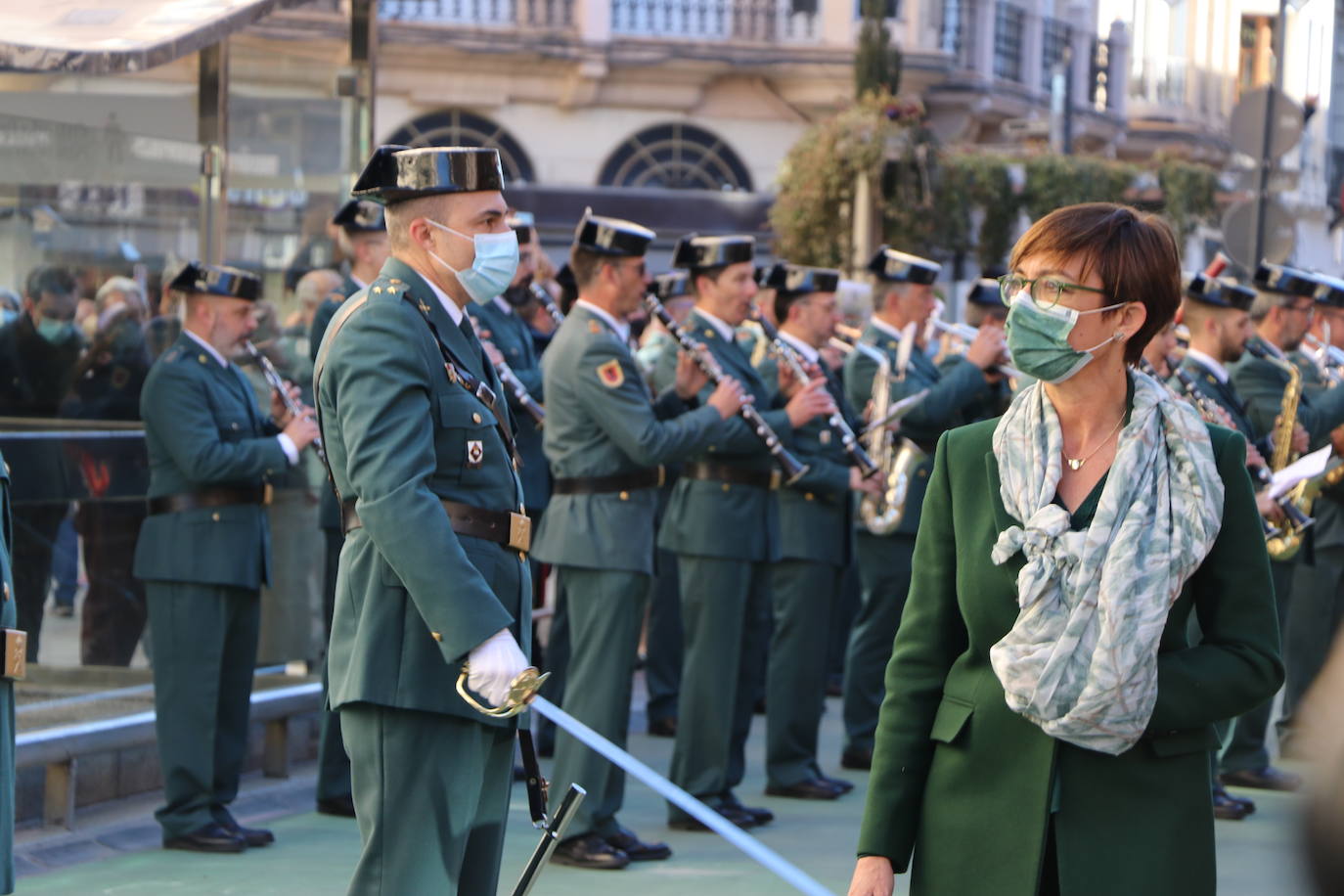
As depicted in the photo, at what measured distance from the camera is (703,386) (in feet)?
25.5

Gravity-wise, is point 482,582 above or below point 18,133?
below

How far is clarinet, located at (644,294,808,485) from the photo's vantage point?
23.6ft

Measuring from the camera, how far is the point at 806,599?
7992 millimetres

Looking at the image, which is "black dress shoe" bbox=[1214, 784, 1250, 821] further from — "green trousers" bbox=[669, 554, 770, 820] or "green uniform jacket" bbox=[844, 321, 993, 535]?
"green trousers" bbox=[669, 554, 770, 820]

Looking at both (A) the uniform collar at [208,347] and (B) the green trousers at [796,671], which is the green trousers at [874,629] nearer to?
(B) the green trousers at [796,671]

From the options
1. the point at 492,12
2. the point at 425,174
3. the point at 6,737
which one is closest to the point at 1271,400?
the point at 425,174

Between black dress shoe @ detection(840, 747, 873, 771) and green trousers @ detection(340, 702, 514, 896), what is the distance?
478cm

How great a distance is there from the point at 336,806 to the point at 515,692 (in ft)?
12.1

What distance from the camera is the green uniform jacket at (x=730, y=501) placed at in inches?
291

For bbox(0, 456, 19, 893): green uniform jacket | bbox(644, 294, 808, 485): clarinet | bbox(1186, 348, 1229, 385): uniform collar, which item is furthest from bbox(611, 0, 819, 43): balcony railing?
bbox(0, 456, 19, 893): green uniform jacket

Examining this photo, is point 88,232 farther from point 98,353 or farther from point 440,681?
point 440,681

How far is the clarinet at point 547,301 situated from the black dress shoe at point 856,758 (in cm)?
224

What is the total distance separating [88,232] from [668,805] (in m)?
3.28

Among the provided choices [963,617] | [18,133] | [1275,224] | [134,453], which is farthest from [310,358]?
[1275,224]
